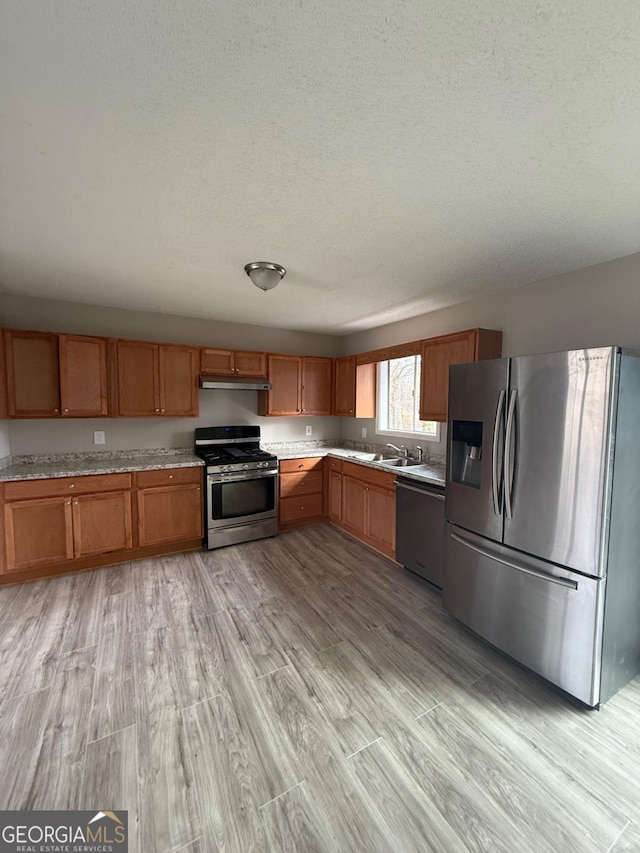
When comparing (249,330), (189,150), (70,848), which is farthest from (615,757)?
(249,330)

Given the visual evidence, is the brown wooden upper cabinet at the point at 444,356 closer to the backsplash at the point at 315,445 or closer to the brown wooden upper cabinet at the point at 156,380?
the backsplash at the point at 315,445

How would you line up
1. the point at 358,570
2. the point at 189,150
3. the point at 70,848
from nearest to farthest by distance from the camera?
the point at 70,848 → the point at 189,150 → the point at 358,570

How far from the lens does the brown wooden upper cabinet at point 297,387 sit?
14.4ft

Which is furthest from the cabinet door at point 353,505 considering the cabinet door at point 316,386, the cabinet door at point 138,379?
the cabinet door at point 138,379

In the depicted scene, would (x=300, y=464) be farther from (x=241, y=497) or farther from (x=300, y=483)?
(x=241, y=497)

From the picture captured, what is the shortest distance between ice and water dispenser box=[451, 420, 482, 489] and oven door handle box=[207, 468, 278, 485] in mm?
2145

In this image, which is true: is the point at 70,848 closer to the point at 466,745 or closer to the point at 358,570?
the point at 466,745

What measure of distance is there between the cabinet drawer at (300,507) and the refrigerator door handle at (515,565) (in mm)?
2167

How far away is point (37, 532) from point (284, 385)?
112 inches

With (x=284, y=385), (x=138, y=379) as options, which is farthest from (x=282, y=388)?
(x=138, y=379)

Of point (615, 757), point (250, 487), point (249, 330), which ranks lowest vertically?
point (615, 757)

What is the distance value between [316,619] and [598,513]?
6.23 feet

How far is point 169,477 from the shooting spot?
3561 millimetres

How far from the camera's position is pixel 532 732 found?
5.60 ft
